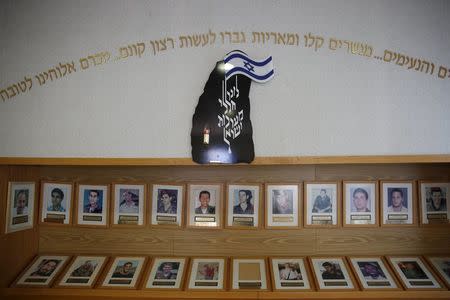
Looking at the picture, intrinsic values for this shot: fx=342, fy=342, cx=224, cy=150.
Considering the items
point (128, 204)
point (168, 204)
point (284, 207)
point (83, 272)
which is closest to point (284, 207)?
point (284, 207)

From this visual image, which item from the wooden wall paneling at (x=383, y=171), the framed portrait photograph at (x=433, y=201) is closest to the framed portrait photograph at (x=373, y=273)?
the framed portrait photograph at (x=433, y=201)

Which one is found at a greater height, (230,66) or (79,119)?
(230,66)

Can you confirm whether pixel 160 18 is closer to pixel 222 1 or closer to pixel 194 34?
pixel 194 34

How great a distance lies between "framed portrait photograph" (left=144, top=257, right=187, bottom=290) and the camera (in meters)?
2.11

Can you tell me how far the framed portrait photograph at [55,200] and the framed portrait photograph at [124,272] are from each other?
51cm

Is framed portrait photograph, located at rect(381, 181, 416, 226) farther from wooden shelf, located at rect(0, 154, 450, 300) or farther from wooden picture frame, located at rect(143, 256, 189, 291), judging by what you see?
wooden picture frame, located at rect(143, 256, 189, 291)

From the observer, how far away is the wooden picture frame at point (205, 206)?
7.58ft

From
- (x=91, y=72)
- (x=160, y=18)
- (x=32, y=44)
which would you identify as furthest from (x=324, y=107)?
(x=32, y=44)

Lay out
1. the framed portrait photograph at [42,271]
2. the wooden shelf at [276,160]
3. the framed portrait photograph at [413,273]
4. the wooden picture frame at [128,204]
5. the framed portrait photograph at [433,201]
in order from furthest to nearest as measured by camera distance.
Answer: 1. the wooden picture frame at [128,204]
2. the framed portrait photograph at [433,201]
3. the framed portrait photograph at [42,271]
4. the framed portrait photograph at [413,273]
5. the wooden shelf at [276,160]

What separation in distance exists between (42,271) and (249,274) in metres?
1.34

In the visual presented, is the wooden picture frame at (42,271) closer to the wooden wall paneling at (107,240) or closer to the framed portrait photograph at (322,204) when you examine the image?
the wooden wall paneling at (107,240)

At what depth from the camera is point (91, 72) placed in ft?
6.61

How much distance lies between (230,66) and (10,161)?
1.41 meters

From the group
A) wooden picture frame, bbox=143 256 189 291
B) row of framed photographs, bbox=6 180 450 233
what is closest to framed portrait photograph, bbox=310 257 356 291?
row of framed photographs, bbox=6 180 450 233
